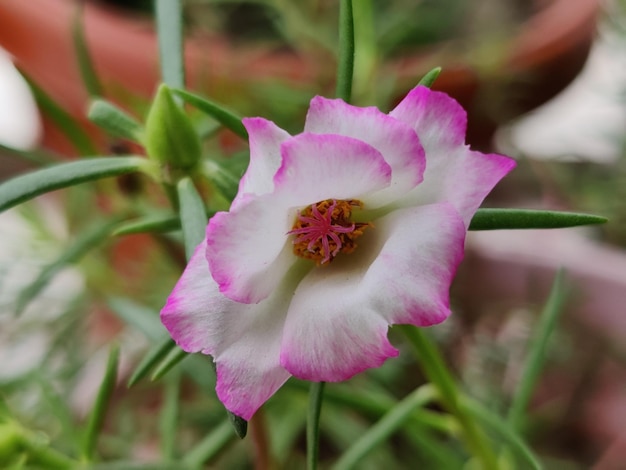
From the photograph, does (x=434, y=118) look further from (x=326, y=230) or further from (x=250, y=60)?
(x=250, y=60)

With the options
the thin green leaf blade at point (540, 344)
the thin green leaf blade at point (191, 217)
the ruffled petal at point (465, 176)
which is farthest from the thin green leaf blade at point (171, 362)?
the thin green leaf blade at point (540, 344)

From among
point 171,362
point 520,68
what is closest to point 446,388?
point 171,362

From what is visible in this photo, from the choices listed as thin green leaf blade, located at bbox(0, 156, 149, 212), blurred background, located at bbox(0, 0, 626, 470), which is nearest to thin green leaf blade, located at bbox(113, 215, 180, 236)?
thin green leaf blade, located at bbox(0, 156, 149, 212)

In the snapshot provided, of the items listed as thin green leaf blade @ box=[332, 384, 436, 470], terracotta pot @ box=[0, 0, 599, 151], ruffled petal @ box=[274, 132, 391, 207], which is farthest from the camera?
terracotta pot @ box=[0, 0, 599, 151]

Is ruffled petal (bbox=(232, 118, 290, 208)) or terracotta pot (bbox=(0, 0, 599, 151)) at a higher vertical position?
ruffled petal (bbox=(232, 118, 290, 208))

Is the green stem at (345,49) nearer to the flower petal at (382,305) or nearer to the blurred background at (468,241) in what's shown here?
the flower petal at (382,305)

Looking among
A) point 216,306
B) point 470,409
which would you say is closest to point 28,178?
point 216,306

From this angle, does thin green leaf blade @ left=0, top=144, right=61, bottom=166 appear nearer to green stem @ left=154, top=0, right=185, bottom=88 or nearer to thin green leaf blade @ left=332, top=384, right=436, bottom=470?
green stem @ left=154, top=0, right=185, bottom=88
